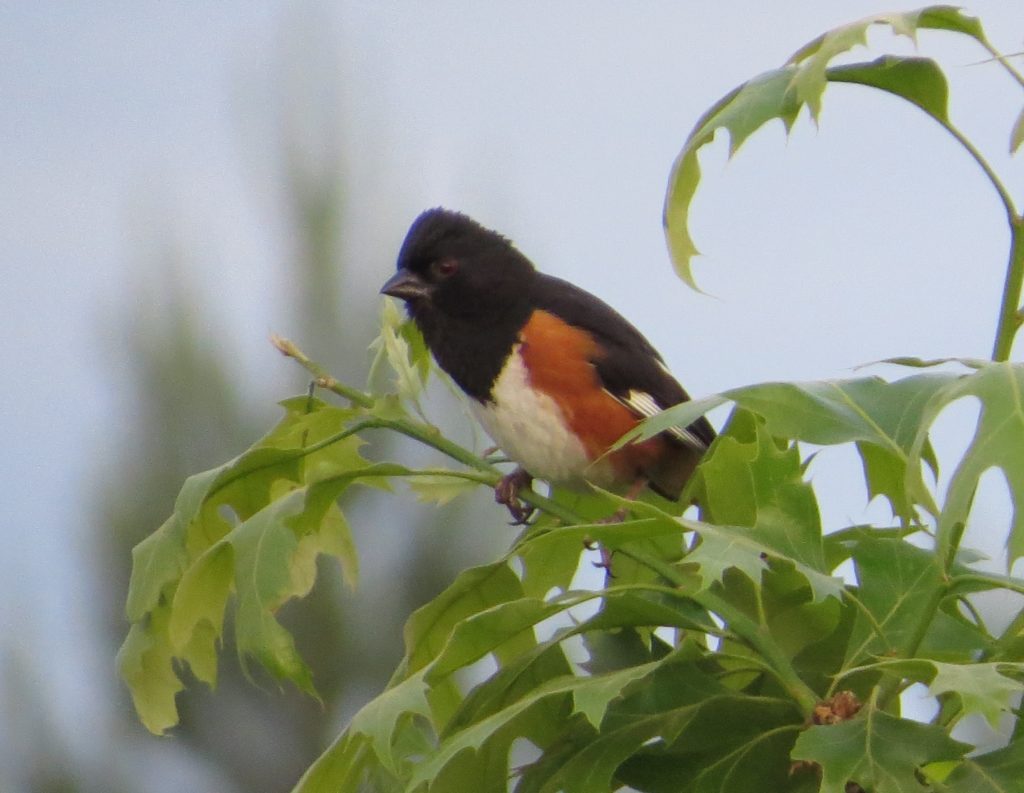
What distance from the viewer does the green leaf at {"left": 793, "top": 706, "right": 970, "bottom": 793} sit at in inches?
46.8

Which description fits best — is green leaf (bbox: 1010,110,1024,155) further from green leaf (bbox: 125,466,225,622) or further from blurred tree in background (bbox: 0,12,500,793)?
blurred tree in background (bbox: 0,12,500,793)

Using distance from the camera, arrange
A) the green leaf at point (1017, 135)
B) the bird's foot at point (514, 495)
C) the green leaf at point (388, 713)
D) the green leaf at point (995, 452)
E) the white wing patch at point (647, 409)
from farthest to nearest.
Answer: the white wing patch at point (647, 409)
the bird's foot at point (514, 495)
the green leaf at point (1017, 135)
the green leaf at point (388, 713)
the green leaf at point (995, 452)

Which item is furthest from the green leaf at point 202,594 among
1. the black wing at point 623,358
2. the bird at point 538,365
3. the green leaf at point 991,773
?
the black wing at point 623,358

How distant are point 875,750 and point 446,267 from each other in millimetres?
1418

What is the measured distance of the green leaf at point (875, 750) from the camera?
1.19 metres

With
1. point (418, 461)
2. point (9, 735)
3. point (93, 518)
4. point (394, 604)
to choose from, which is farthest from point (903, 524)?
point (9, 735)

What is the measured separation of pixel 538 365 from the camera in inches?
A: 93.1

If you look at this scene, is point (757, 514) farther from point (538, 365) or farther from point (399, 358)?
point (538, 365)

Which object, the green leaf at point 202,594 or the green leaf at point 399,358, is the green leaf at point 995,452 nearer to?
the green leaf at point 399,358

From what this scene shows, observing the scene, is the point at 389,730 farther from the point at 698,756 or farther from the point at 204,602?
the point at 204,602

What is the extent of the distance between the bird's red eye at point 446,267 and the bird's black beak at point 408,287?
0.11 feet

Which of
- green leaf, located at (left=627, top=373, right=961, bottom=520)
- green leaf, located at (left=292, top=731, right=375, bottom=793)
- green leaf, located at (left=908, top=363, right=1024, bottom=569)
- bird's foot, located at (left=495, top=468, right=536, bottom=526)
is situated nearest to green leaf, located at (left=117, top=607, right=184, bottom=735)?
green leaf, located at (left=292, top=731, right=375, bottom=793)

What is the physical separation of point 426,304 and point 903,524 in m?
1.18

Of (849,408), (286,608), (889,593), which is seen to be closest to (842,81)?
(849,408)
